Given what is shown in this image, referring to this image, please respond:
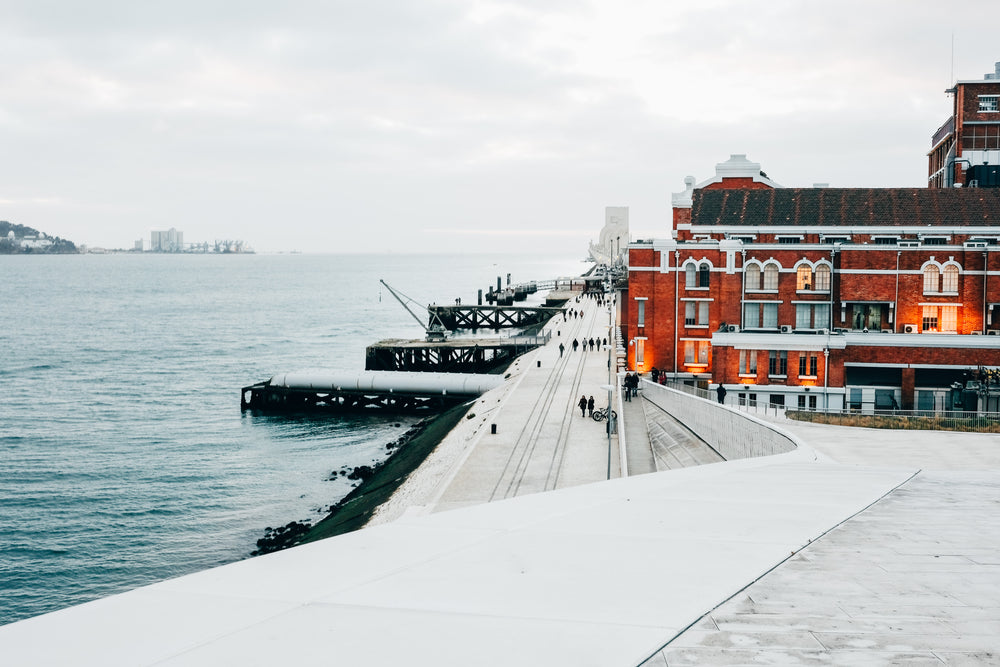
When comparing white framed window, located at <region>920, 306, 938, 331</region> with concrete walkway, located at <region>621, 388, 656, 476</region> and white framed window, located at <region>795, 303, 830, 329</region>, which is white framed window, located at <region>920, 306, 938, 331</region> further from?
concrete walkway, located at <region>621, 388, 656, 476</region>

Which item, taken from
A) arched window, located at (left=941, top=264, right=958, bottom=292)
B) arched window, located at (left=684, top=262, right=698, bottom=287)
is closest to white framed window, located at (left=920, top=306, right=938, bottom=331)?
arched window, located at (left=941, top=264, right=958, bottom=292)

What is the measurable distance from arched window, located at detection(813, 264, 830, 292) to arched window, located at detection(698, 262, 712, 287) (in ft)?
21.9

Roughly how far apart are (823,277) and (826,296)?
47.9 inches

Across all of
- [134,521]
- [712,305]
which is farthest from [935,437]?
[134,521]

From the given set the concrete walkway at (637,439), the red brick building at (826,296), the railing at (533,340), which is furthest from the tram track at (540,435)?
the railing at (533,340)

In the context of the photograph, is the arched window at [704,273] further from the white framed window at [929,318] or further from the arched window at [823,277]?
the white framed window at [929,318]

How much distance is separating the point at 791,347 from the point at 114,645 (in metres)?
47.1

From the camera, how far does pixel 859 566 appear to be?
9.23 metres

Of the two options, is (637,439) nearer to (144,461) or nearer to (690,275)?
(690,275)

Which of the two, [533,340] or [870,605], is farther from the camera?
[533,340]

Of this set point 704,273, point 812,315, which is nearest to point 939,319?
point 812,315

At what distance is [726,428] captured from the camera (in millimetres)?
34812

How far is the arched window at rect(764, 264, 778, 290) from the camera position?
176ft

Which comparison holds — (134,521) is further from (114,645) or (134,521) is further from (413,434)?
(114,645)
